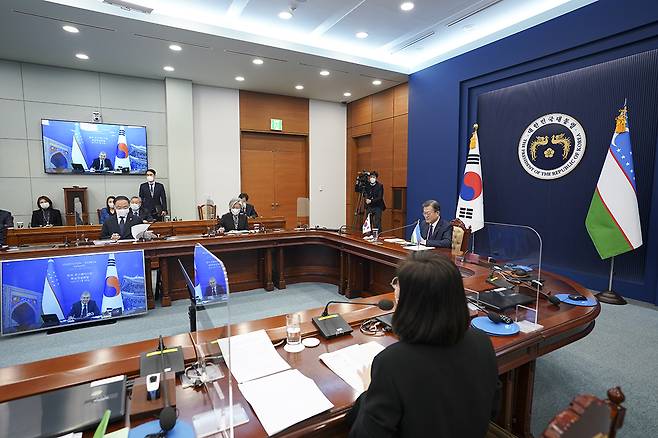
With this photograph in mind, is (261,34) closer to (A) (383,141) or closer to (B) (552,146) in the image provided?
(A) (383,141)

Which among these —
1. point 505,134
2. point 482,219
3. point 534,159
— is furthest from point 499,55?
point 482,219

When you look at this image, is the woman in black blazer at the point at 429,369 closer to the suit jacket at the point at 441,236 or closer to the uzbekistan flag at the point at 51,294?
the suit jacket at the point at 441,236

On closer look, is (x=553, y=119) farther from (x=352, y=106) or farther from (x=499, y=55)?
(x=352, y=106)

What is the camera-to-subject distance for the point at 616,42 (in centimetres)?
370

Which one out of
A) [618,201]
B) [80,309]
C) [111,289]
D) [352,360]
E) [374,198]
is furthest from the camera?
[374,198]

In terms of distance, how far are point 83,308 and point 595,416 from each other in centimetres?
372

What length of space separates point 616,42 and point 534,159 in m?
1.46

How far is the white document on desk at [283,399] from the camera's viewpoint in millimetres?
958

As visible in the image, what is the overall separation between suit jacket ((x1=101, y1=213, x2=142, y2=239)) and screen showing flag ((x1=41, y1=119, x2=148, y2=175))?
2450 millimetres

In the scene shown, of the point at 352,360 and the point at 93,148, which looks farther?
the point at 93,148

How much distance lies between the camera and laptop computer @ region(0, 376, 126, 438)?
0.89m

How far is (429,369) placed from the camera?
806mm

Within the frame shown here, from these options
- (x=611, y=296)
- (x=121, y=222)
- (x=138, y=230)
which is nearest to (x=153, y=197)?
(x=121, y=222)

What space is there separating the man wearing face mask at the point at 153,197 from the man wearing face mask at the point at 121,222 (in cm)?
189
